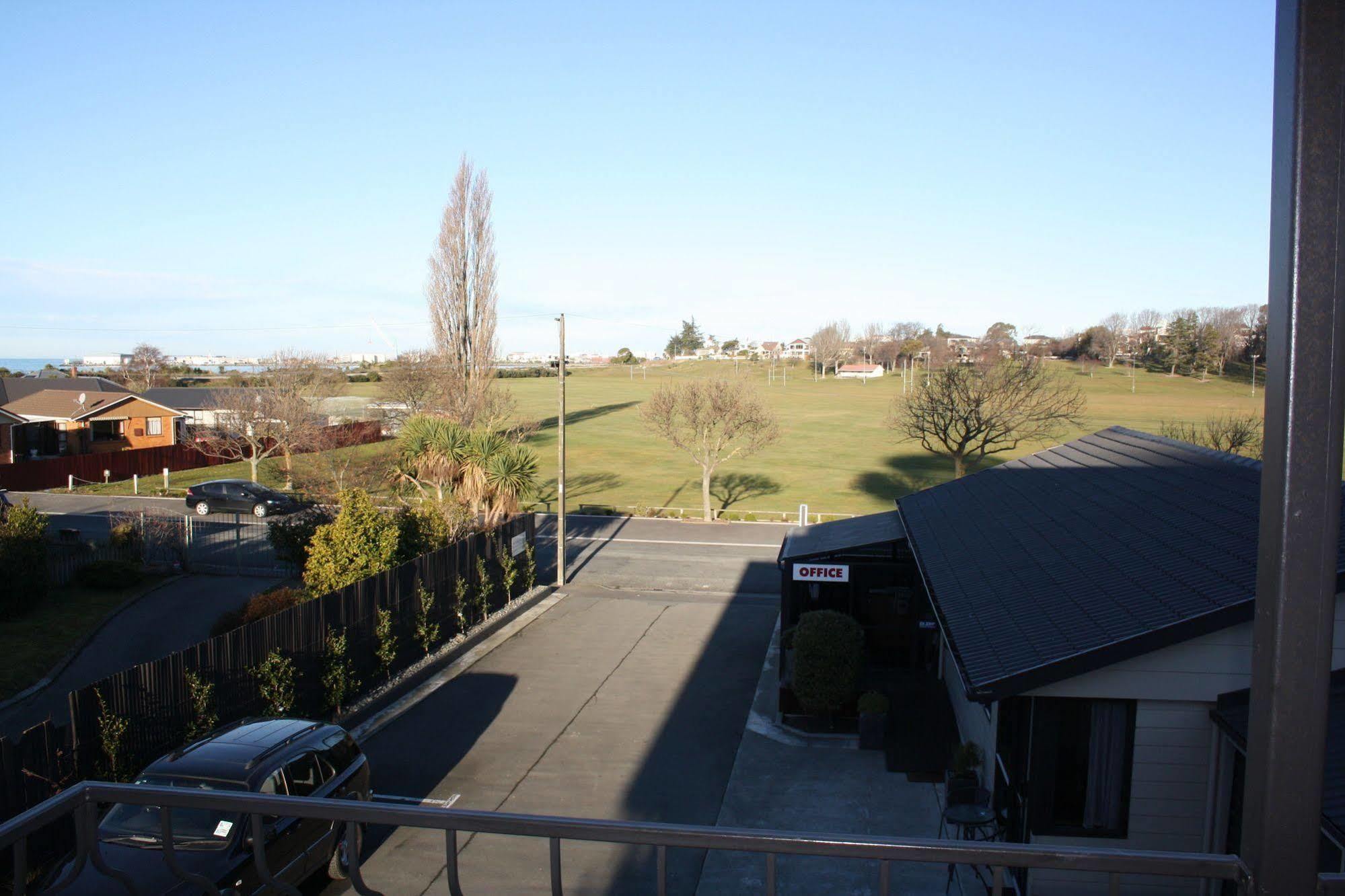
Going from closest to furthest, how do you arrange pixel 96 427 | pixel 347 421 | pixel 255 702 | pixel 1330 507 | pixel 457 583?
1. pixel 1330 507
2. pixel 255 702
3. pixel 457 583
4. pixel 96 427
5. pixel 347 421

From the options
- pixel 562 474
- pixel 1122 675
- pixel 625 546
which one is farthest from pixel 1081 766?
pixel 625 546

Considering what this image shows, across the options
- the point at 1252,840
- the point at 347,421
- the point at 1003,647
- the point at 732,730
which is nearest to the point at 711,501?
the point at 347,421

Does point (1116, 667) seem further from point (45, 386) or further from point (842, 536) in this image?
point (45, 386)

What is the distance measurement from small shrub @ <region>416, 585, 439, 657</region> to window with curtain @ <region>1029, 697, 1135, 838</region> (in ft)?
41.3

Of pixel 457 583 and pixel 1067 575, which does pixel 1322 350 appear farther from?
pixel 457 583

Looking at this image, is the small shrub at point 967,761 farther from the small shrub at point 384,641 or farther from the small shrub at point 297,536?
the small shrub at point 297,536

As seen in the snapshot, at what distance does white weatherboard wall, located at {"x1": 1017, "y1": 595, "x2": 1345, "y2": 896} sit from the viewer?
26.3 ft

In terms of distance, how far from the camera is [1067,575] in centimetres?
1054

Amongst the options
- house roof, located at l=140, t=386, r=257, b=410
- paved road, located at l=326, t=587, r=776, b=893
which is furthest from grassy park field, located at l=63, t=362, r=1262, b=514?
paved road, located at l=326, t=587, r=776, b=893

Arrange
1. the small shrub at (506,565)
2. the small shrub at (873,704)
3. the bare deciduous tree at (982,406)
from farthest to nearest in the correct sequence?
the bare deciduous tree at (982,406) → the small shrub at (506,565) → the small shrub at (873,704)

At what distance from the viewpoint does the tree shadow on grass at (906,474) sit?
5059 cm

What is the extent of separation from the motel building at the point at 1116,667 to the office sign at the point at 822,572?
2.61 meters

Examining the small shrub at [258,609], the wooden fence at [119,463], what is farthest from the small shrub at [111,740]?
the wooden fence at [119,463]

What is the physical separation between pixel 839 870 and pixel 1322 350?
9968 mm
